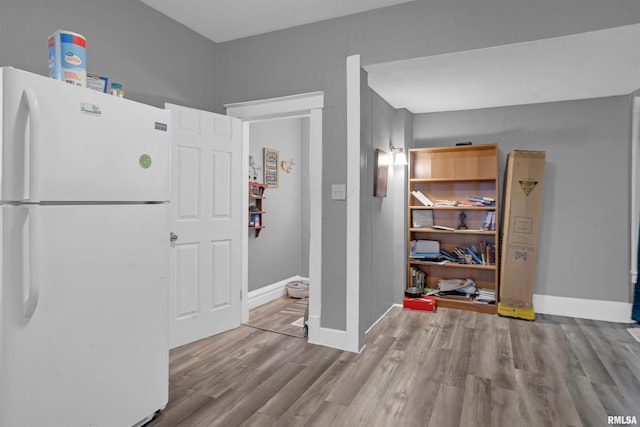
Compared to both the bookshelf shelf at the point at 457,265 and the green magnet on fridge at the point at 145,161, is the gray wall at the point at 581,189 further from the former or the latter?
the green magnet on fridge at the point at 145,161

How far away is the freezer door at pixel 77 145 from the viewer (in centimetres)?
143

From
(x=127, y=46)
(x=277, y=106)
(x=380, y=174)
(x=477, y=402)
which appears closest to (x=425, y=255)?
(x=380, y=174)

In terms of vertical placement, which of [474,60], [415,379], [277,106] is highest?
[474,60]

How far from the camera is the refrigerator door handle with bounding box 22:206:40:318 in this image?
4.76 ft

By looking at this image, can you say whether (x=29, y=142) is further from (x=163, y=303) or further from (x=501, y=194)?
(x=501, y=194)

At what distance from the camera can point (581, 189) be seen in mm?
3967

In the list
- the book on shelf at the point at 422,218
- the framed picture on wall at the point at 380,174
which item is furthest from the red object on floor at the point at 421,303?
the framed picture on wall at the point at 380,174

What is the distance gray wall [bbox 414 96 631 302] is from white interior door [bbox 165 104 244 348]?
3.06 m

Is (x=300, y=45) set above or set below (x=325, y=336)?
above

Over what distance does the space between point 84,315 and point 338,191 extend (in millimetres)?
1902

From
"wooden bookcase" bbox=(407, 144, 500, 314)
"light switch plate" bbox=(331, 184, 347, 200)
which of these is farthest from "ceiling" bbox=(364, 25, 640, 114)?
"light switch plate" bbox=(331, 184, 347, 200)

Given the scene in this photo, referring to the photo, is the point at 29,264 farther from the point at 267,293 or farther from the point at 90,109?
the point at 267,293

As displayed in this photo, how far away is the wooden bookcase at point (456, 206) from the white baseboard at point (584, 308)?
52 cm

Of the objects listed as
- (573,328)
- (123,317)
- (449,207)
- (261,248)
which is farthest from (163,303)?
(573,328)
